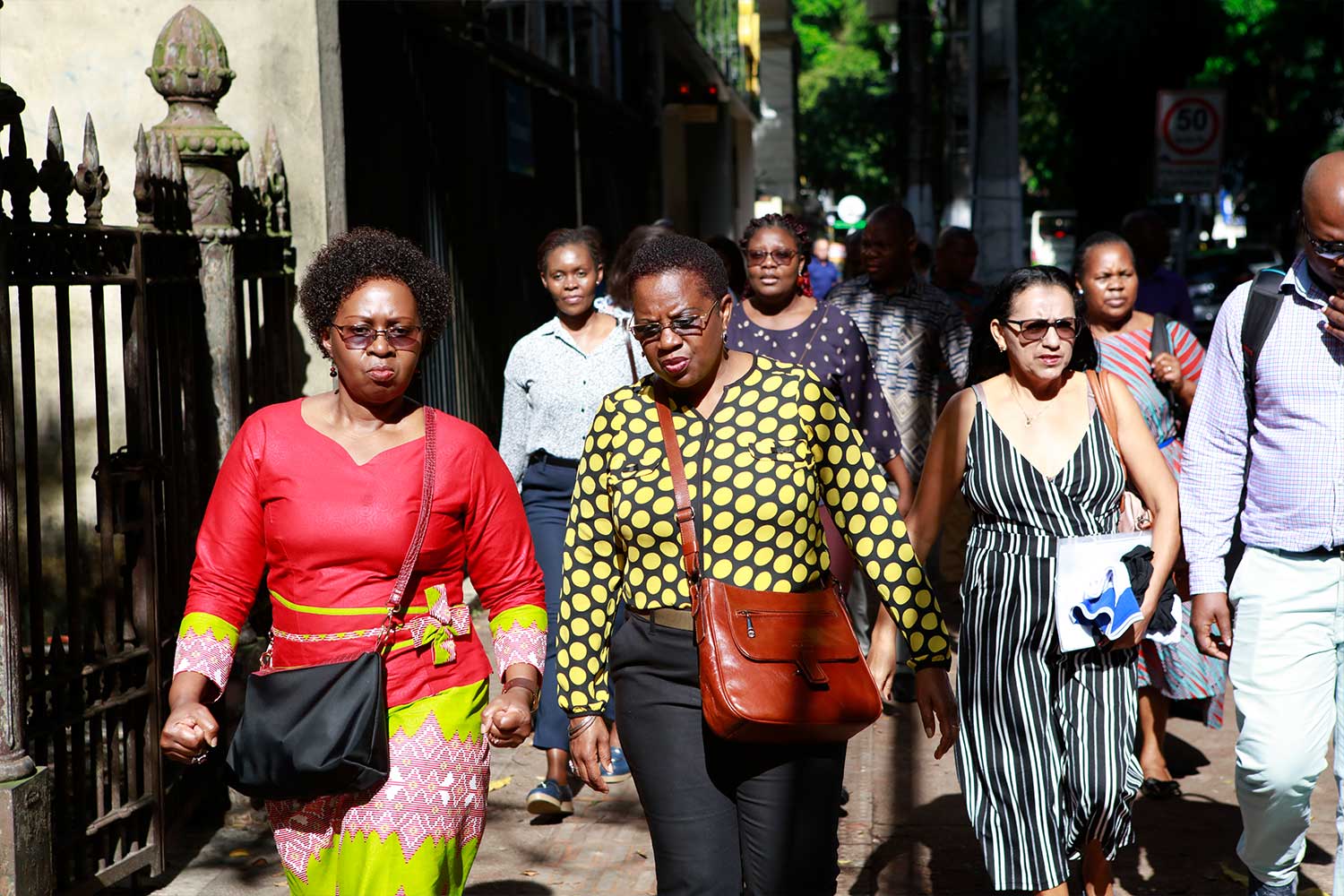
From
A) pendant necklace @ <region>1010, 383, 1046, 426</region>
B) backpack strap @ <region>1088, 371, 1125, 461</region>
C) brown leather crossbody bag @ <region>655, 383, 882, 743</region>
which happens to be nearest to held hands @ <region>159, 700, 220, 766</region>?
brown leather crossbody bag @ <region>655, 383, 882, 743</region>

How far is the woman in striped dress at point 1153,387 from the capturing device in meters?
6.09

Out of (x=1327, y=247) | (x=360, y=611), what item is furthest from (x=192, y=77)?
(x=1327, y=247)

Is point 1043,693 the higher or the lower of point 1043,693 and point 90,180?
the lower

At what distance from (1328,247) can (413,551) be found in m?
2.46

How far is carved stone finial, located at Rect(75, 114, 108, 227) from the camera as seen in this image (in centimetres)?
479

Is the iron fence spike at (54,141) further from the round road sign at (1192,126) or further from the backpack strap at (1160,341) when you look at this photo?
the round road sign at (1192,126)

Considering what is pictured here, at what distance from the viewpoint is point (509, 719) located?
11.0ft

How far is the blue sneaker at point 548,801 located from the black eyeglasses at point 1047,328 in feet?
8.30

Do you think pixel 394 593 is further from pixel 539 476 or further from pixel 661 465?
pixel 539 476

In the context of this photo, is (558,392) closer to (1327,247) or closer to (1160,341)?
(1160,341)

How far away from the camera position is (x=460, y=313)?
10.2 metres

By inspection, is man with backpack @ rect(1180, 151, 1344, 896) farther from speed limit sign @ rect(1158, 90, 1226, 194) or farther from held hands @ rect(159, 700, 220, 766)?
speed limit sign @ rect(1158, 90, 1226, 194)

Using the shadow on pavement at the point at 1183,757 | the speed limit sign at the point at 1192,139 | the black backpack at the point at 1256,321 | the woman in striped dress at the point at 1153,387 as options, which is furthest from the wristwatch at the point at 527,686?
the speed limit sign at the point at 1192,139

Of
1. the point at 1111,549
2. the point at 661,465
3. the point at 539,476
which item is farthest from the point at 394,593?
the point at 539,476
